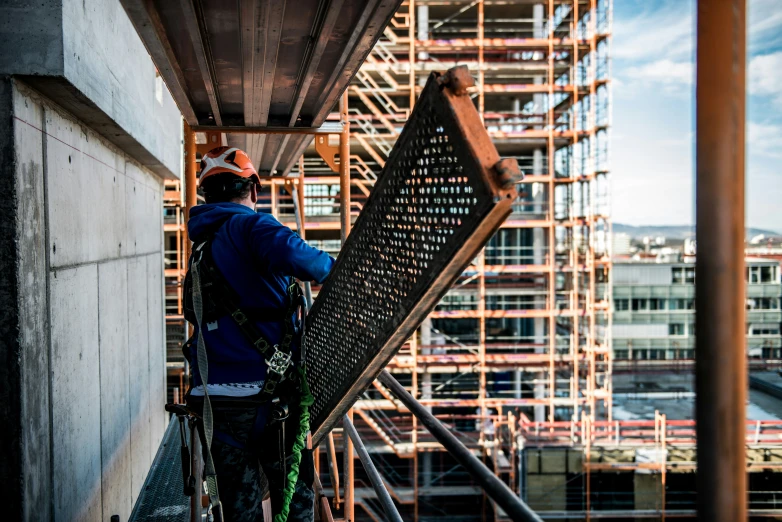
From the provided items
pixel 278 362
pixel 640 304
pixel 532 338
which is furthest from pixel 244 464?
pixel 640 304

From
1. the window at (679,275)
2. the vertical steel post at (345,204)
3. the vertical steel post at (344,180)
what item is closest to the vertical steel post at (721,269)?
the vertical steel post at (345,204)

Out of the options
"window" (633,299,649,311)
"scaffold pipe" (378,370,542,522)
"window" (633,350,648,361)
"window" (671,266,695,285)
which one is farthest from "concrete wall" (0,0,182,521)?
"window" (671,266,695,285)

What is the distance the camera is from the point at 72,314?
3043 millimetres

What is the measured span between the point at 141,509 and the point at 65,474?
35.8 inches

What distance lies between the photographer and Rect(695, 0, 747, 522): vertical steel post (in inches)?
33.0

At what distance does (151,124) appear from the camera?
4.94 meters

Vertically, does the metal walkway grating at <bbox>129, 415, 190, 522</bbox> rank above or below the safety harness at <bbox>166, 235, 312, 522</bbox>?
below

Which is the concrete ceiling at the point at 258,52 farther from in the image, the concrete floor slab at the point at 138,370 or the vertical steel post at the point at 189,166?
the concrete floor slab at the point at 138,370

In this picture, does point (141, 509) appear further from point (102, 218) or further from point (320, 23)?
point (320, 23)

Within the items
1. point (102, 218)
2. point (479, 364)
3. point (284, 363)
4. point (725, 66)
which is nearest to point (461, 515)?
point (479, 364)

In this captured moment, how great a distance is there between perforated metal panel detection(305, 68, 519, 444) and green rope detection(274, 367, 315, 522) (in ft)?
0.39

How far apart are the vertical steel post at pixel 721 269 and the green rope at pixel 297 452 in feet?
5.03

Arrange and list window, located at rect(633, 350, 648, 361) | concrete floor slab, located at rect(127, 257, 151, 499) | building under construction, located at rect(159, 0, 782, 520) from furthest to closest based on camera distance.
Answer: window, located at rect(633, 350, 648, 361) < building under construction, located at rect(159, 0, 782, 520) < concrete floor slab, located at rect(127, 257, 151, 499)

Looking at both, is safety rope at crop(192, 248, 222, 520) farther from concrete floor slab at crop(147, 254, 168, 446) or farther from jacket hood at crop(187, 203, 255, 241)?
concrete floor slab at crop(147, 254, 168, 446)
